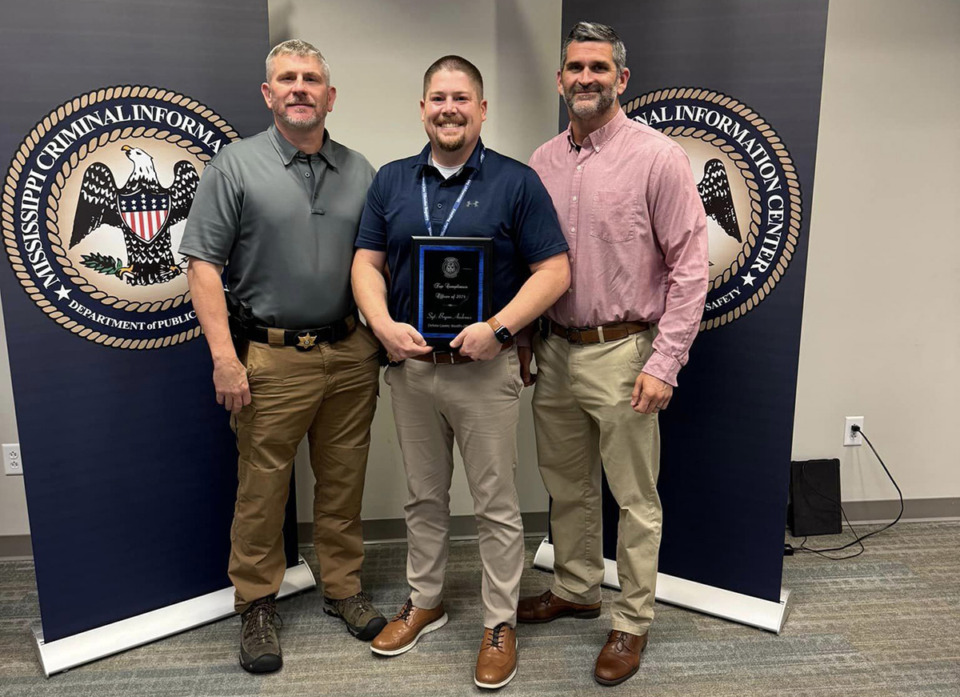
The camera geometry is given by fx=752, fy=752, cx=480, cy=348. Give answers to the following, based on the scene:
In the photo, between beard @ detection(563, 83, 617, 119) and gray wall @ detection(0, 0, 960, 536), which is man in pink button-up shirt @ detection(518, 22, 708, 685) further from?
gray wall @ detection(0, 0, 960, 536)

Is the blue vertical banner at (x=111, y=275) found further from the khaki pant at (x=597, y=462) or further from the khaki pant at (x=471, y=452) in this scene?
the khaki pant at (x=597, y=462)

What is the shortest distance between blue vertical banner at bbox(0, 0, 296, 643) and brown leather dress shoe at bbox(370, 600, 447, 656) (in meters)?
0.78

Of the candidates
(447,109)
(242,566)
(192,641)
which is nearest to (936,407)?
(447,109)

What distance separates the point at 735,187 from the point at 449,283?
107 cm

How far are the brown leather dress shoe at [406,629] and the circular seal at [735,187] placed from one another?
136 cm

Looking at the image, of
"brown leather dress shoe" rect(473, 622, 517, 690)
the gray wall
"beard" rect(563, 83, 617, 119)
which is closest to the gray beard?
"beard" rect(563, 83, 617, 119)

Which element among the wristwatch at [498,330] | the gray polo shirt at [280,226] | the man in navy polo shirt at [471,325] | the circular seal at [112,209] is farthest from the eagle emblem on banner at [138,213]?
the wristwatch at [498,330]

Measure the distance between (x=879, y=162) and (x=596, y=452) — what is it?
69.4 inches

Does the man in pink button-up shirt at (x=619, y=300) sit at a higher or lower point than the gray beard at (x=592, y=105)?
lower

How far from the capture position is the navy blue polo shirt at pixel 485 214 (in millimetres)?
2094

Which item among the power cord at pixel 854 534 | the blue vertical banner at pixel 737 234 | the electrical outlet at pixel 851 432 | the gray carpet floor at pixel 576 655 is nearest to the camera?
the gray carpet floor at pixel 576 655

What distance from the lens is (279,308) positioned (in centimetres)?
226

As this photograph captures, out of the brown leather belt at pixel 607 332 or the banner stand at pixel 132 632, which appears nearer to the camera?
the brown leather belt at pixel 607 332

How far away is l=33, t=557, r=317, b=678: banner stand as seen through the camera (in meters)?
2.36
